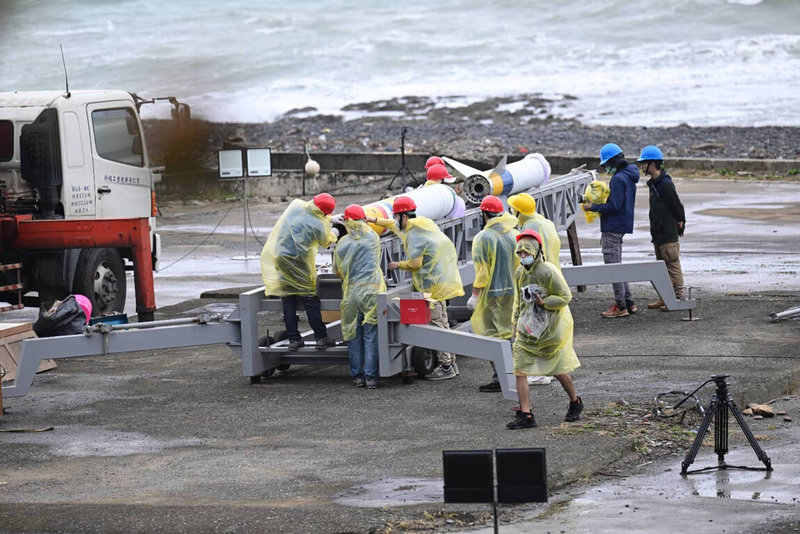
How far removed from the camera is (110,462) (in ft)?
30.6

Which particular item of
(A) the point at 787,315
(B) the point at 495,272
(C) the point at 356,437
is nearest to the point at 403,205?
(B) the point at 495,272

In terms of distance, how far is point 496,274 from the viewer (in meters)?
11.5

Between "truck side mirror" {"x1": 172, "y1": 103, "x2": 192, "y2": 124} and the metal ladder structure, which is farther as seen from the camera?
"truck side mirror" {"x1": 172, "y1": 103, "x2": 192, "y2": 124}

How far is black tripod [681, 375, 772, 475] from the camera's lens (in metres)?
8.19

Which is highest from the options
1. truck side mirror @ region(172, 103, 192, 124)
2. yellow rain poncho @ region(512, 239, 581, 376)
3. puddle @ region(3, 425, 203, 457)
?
truck side mirror @ region(172, 103, 192, 124)

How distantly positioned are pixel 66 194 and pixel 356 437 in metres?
6.91

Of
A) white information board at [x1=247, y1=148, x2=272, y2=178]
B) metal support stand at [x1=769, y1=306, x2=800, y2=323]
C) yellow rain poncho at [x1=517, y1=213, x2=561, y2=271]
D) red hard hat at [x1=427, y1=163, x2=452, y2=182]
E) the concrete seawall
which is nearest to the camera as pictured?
yellow rain poncho at [x1=517, y1=213, x2=561, y2=271]

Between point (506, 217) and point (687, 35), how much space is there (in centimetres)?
5960

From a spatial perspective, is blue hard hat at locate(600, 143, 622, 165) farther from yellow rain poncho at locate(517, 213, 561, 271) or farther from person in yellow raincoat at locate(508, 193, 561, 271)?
yellow rain poncho at locate(517, 213, 561, 271)

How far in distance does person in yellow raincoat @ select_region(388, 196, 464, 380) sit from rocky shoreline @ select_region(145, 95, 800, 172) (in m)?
8.24

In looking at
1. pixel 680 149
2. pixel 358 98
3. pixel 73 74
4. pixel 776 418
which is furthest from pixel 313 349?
pixel 73 74

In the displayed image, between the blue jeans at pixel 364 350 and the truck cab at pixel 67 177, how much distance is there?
4.74 m

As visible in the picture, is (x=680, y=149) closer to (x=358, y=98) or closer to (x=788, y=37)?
(x=358, y=98)

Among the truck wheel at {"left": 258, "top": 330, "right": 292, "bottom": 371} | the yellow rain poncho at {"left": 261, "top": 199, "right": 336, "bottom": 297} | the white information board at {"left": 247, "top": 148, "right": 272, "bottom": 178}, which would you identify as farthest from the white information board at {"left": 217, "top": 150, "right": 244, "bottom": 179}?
the yellow rain poncho at {"left": 261, "top": 199, "right": 336, "bottom": 297}
